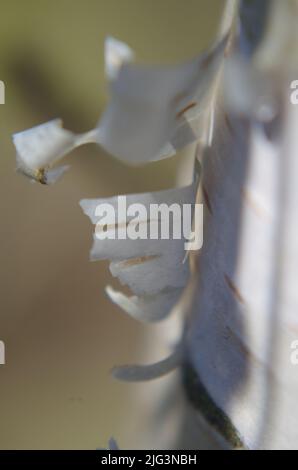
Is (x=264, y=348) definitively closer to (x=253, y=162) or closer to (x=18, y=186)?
(x=253, y=162)

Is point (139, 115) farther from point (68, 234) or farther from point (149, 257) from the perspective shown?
point (68, 234)

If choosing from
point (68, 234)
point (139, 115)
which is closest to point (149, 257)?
point (139, 115)

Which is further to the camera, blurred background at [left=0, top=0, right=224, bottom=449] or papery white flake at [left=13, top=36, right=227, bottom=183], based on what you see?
blurred background at [left=0, top=0, right=224, bottom=449]

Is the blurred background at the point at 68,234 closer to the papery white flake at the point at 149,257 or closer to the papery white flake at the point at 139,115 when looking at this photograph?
the papery white flake at the point at 149,257

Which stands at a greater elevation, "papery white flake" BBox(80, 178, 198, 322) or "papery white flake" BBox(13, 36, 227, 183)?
"papery white flake" BBox(13, 36, 227, 183)

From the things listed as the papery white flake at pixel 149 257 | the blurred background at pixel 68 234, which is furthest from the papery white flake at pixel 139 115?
the blurred background at pixel 68 234

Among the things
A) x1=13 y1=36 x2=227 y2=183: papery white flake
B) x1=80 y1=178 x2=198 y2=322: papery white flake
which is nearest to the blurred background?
x1=80 y1=178 x2=198 y2=322: papery white flake

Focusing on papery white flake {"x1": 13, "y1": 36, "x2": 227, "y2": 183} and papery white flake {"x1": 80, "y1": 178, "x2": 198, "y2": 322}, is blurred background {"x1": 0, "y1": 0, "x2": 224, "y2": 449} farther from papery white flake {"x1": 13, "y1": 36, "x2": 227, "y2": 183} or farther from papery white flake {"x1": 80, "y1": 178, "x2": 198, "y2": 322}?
papery white flake {"x1": 13, "y1": 36, "x2": 227, "y2": 183}

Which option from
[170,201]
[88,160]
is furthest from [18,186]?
[170,201]
